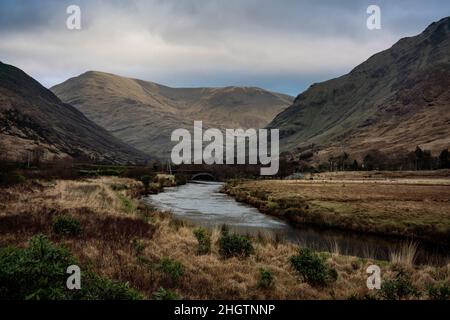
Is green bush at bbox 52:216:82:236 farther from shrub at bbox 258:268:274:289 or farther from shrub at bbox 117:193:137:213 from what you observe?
shrub at bbox 117:193:137:213

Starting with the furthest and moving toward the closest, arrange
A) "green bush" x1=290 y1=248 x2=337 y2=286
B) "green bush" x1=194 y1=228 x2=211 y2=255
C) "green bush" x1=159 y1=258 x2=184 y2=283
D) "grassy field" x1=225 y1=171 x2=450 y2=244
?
"grassy field" x1=225 y1=171 x2=450 y2=244, "green bush" x1=194 y1=228 x2=211 y2=255, "green bush" x1=290 y1=248 x2=337 y2=286, "green bush" x1=159 y1=258 x2=184 y2=283

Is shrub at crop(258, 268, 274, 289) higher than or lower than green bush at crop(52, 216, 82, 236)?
lower

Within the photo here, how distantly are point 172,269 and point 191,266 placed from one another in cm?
227

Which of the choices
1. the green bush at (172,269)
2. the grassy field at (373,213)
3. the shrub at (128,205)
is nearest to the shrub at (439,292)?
the green bush at (172,269)

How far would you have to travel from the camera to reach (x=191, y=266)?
60.7 feet

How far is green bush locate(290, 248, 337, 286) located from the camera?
1781cm

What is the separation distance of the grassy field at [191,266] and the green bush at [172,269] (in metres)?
0.02

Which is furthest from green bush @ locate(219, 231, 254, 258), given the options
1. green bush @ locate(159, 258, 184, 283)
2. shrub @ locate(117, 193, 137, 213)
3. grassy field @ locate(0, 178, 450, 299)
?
shrub @ locate(117, 193, 137, 213)

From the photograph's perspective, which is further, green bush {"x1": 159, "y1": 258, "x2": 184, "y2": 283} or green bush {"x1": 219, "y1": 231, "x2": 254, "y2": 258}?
green bush {"x1": 219, "y1": 231, "x2": 254, "y2": 258}

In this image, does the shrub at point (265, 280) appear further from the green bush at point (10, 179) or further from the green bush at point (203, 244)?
the green bush at point (10, 179)

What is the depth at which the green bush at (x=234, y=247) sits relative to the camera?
880 inches

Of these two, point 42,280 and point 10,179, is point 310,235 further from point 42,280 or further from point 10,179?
point 10,179

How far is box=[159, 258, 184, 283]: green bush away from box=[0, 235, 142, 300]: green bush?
12.7ft
